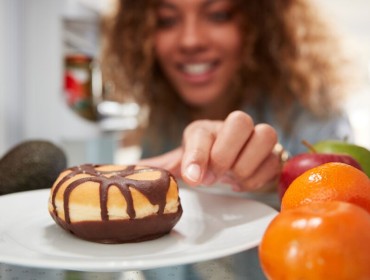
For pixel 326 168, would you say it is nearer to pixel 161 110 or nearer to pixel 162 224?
pixel 162 224

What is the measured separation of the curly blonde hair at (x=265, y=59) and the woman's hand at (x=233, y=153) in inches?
35.6

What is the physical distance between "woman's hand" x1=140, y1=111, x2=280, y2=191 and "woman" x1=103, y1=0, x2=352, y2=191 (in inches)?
31.5

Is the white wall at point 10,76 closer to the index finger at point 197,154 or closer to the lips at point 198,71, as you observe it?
the lips at point 198,71

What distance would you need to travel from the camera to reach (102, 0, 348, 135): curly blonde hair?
65.5 inches

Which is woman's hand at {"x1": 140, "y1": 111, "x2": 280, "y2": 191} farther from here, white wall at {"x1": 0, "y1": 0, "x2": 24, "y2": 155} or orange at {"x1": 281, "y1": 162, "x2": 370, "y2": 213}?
white wall at {"x1": 0, "y1": 0, "x2": 24, "y2": 155}

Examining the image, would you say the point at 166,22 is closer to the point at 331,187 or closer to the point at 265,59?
the point at 265,59

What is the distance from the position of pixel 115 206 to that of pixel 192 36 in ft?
3.57

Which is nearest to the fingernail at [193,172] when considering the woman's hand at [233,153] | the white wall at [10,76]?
the woman's hand at [233,153]

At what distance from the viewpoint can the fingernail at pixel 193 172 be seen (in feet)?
2.08

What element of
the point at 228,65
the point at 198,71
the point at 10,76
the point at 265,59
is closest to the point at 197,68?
the point at 198,71

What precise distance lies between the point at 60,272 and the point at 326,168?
29 cm

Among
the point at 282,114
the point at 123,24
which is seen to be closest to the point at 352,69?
the point at 282,114

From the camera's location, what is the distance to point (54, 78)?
2.58 m

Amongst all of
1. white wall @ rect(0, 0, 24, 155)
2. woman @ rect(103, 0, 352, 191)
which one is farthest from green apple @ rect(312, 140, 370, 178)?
white wall @ rect(0, 0, 24, 155)
